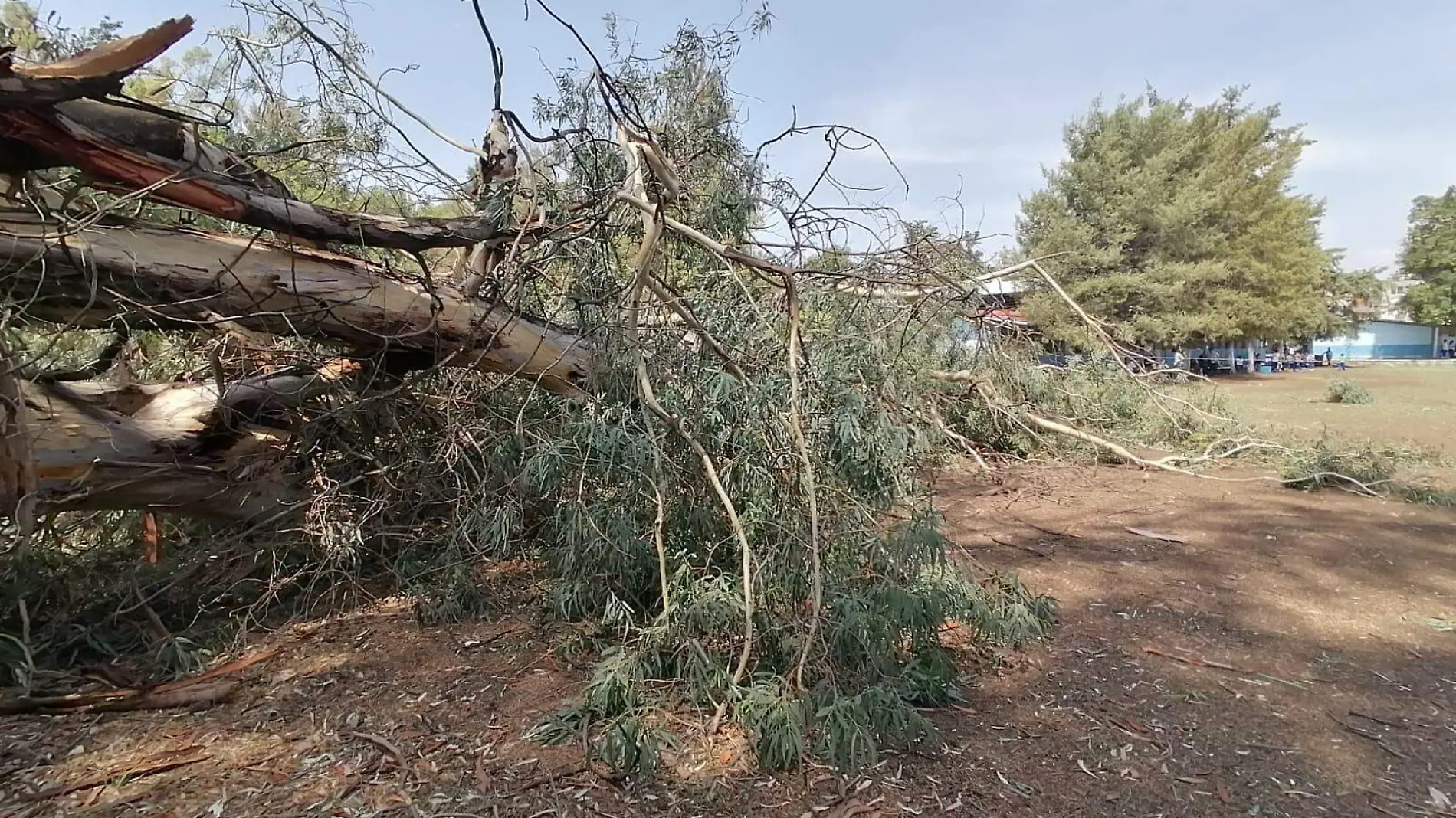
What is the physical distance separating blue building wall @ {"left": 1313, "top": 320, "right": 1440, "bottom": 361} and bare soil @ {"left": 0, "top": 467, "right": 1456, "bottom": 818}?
50250 mm

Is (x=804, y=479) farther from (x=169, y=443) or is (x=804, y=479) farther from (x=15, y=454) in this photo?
(x=15, y=454)

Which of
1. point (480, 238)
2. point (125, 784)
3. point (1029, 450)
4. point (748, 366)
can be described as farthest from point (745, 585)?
point (1029, 450)

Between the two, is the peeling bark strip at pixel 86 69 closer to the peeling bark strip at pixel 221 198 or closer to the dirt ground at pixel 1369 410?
the peeling bark strip at pixel 221 198

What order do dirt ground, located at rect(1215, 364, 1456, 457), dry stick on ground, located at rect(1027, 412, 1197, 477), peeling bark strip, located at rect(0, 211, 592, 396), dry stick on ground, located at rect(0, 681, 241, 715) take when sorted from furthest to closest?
dirt ground, located at rect(1215, 364, 1456, 457), dry stick on ground, located at rect(1027, 412, 1197, 477), peeling bark strip, located at rect(0, 211, 592, 396), dry stick on ground, located at rect(0, 681, 241, 715)

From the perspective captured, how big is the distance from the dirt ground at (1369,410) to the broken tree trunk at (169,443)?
357 inches

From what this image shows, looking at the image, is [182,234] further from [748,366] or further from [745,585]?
[745,585]

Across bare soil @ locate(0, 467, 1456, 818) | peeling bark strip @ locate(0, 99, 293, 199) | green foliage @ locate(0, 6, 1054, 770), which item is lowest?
bare soil @ locate(0, 467, 1456, 818)

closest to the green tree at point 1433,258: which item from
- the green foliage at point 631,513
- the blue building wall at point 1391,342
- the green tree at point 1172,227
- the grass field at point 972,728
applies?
the blue building wall at point 1391,342

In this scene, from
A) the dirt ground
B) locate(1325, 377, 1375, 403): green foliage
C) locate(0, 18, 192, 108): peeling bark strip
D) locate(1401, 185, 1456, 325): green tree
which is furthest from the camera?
locate(1401, 185, 1456, 325): green tree

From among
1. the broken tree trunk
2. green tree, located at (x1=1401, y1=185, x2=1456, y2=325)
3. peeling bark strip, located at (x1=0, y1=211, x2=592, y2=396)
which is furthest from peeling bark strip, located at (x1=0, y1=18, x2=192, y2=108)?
green tree, located at (x1=1401, y1=185, x2=1456, y2=325)

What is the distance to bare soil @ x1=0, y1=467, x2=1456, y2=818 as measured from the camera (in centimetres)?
206

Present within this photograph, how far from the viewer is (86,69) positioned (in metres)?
2.01

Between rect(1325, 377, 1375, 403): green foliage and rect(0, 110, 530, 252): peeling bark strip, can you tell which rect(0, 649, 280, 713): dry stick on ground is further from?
rect(1325, 377, 1375, 403): green foliage

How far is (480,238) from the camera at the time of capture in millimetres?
3387
